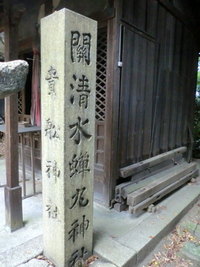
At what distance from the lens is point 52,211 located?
241 cm

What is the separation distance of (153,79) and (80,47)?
2847mm

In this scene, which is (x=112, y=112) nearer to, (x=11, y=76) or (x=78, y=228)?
(x=78, y=228)

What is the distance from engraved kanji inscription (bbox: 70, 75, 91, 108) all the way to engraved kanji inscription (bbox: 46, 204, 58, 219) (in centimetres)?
119

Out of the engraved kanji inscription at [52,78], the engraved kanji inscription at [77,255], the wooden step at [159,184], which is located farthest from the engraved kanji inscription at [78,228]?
the engraved kanji inscription at [52,78]

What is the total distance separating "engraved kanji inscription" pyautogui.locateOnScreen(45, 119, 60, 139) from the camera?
7.21 ft

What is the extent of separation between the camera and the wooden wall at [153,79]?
3.92m

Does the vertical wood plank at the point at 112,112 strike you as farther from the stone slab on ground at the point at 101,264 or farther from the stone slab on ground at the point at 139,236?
the stone slab on ground at the point at 101,264

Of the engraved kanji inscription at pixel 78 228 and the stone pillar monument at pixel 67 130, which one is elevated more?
the stone pillar monument at pixel 67 130

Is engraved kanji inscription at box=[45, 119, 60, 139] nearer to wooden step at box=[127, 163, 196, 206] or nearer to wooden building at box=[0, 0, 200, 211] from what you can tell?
wooden building at box=[0, 0, 200, 211]

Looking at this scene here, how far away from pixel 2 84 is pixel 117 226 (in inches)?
116

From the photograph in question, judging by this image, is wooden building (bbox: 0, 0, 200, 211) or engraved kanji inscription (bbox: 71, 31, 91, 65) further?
wooden building (bbox: 0, 0, 200, 211)

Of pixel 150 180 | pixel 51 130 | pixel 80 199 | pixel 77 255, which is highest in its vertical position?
pixel 51 130

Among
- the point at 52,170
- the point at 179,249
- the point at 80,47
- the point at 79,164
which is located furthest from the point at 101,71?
the point at 179,249

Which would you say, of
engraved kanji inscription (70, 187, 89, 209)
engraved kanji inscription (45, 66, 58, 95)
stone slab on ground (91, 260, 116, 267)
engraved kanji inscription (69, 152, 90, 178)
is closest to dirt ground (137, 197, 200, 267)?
stone slab on ground (91, 260, 116, 267)
